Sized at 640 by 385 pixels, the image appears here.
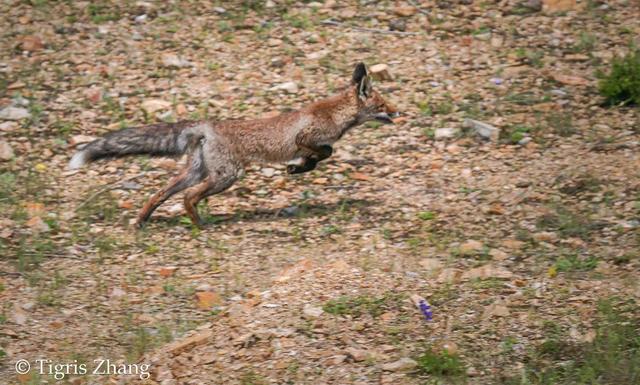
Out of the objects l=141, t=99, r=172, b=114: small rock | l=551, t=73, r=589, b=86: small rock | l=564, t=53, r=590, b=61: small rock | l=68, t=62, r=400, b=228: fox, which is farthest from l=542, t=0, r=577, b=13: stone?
l=141, t=99, r=172, b=114: small rock

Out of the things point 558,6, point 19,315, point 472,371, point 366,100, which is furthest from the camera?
point 558,6

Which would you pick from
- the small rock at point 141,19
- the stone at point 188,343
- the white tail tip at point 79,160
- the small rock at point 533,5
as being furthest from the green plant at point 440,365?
the small rock at point 141,19

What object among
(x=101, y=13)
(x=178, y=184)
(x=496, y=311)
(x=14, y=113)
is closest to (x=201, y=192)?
(x=178, y=184)

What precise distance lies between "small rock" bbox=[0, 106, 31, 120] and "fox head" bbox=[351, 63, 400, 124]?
3.53 metres

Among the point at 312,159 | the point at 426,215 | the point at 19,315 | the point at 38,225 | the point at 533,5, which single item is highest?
the point at 533,5

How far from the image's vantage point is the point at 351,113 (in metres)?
10.8

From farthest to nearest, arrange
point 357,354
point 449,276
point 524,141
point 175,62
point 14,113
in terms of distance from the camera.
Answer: point 175,62, point 14,113, point 524,141, point 449,276, point 357,354

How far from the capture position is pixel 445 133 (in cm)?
1129

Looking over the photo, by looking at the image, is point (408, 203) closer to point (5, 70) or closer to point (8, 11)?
point (5, 70)

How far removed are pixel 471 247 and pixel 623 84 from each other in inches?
128

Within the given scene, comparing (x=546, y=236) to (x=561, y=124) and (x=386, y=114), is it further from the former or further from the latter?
(x=386, y=114)

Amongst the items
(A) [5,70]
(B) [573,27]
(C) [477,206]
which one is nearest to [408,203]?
(C) [477,206]

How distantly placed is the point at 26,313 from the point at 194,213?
2063 millimetres

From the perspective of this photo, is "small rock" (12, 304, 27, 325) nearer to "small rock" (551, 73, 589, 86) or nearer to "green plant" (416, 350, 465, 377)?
"green plant" (416, 350, 465, 377)
